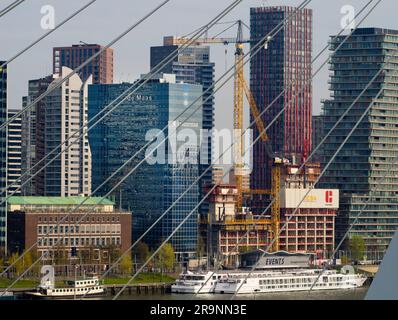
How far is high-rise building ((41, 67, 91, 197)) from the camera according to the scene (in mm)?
34966

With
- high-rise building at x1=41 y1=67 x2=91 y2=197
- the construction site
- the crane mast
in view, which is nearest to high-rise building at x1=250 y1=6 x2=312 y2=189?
the crane mast

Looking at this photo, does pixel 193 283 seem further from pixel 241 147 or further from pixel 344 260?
pixel 241 147

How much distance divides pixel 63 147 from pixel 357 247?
8388mm

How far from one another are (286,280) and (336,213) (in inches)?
309

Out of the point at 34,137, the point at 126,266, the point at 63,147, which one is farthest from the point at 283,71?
the point at 126,266

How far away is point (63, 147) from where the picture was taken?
34469 millimetres

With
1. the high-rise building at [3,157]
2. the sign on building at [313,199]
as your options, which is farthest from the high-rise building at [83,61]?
the high-rise building at [3,157]

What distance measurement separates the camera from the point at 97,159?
116 ft

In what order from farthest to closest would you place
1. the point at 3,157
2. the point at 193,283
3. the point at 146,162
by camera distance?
the point at 146,162, the point at 3,157, the point at 193,283

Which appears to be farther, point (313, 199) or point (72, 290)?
point (313, 199)

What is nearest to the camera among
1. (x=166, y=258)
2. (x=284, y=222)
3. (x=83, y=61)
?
(x=166, y=258)

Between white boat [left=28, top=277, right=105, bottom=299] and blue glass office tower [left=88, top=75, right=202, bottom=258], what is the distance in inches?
295

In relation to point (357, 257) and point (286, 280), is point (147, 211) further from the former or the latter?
point (286, 280)

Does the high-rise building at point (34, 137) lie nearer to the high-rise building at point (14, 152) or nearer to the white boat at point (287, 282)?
the high-rise building at point (14, 152)
